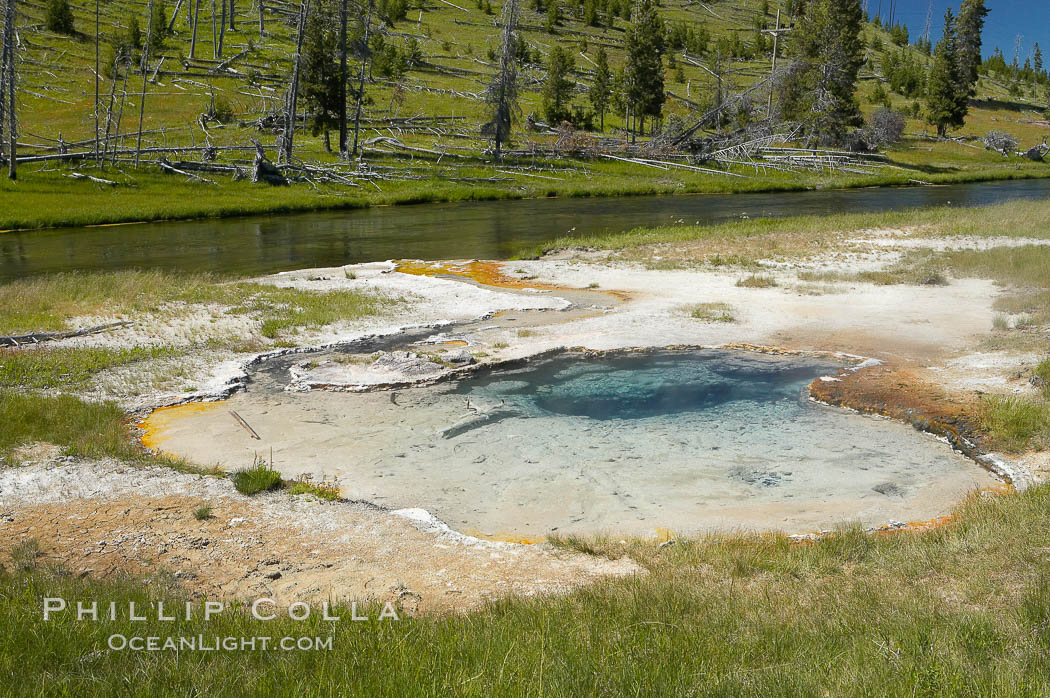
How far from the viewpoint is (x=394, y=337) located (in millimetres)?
17188

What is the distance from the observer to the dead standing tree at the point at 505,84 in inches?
2147

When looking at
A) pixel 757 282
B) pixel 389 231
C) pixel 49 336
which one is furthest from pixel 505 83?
pixel 49 336

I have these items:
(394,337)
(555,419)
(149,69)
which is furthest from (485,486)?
(149,69)

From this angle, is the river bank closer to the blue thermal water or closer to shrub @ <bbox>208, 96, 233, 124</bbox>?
shrub @ <bbox>208, 96, 233, 124</bbox>

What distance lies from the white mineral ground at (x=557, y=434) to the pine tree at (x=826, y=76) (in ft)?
176

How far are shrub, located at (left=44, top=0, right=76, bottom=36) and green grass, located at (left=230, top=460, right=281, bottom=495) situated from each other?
82090 millimetres

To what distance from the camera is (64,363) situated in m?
14.2

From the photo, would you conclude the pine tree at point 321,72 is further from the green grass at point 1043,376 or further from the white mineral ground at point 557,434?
the green grass at point 1043,376

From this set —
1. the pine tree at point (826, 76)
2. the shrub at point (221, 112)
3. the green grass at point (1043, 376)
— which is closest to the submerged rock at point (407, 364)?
the green grass at point (1043, 376)

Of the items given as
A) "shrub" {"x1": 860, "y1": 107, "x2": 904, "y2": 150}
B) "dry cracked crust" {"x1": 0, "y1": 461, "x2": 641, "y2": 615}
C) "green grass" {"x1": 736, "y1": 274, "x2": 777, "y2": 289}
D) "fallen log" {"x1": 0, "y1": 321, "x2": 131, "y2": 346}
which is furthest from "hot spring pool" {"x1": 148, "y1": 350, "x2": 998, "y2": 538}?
"shrub" {"x1": 860, "y1": 107, "x2": 904, "y2": 150}

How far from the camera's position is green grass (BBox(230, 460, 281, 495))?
9.10m

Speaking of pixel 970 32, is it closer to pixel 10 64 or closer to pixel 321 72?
pixel 321 72

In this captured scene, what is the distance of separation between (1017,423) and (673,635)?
308 inches

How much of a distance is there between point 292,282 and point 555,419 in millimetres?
14125
